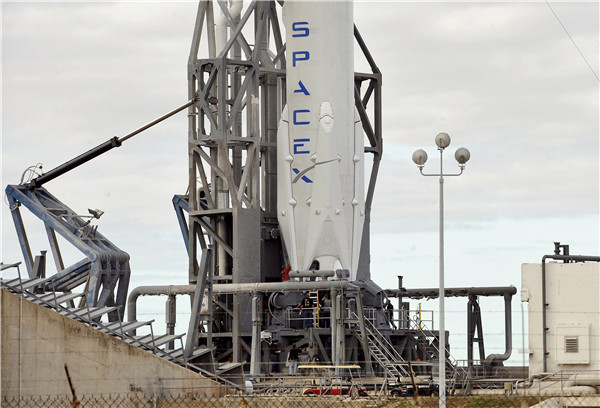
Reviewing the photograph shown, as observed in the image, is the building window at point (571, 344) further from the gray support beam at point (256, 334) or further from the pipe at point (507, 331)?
the pipe at point (507, 331)

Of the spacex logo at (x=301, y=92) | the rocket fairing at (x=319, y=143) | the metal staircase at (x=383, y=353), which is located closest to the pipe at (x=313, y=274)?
the rocket fairing at (x=319, y=143)

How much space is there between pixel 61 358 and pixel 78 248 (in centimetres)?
1660

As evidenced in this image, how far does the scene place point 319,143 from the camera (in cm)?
5209

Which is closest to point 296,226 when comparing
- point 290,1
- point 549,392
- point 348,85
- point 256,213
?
point 256,213

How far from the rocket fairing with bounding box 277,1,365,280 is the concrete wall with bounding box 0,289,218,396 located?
13.6m

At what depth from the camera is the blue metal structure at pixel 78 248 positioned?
54812 mm

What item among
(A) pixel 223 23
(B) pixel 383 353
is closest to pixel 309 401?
(B) pixel 383 353

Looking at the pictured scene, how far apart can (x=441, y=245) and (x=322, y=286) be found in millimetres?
18123

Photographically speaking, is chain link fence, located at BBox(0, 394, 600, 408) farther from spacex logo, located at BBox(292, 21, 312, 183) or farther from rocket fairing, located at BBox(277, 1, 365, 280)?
spacex logo, located at BBox(292, 21, 312, 183)

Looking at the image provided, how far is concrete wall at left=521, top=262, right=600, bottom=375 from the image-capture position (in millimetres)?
34594

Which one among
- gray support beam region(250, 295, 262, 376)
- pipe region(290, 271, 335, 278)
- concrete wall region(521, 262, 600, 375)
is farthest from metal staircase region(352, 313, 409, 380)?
concrete wall region(521, 262, 600, 375)

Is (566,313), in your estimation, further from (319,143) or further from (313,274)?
(319,143)

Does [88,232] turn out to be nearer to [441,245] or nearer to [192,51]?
[192,51]

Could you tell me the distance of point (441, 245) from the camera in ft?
99.8
